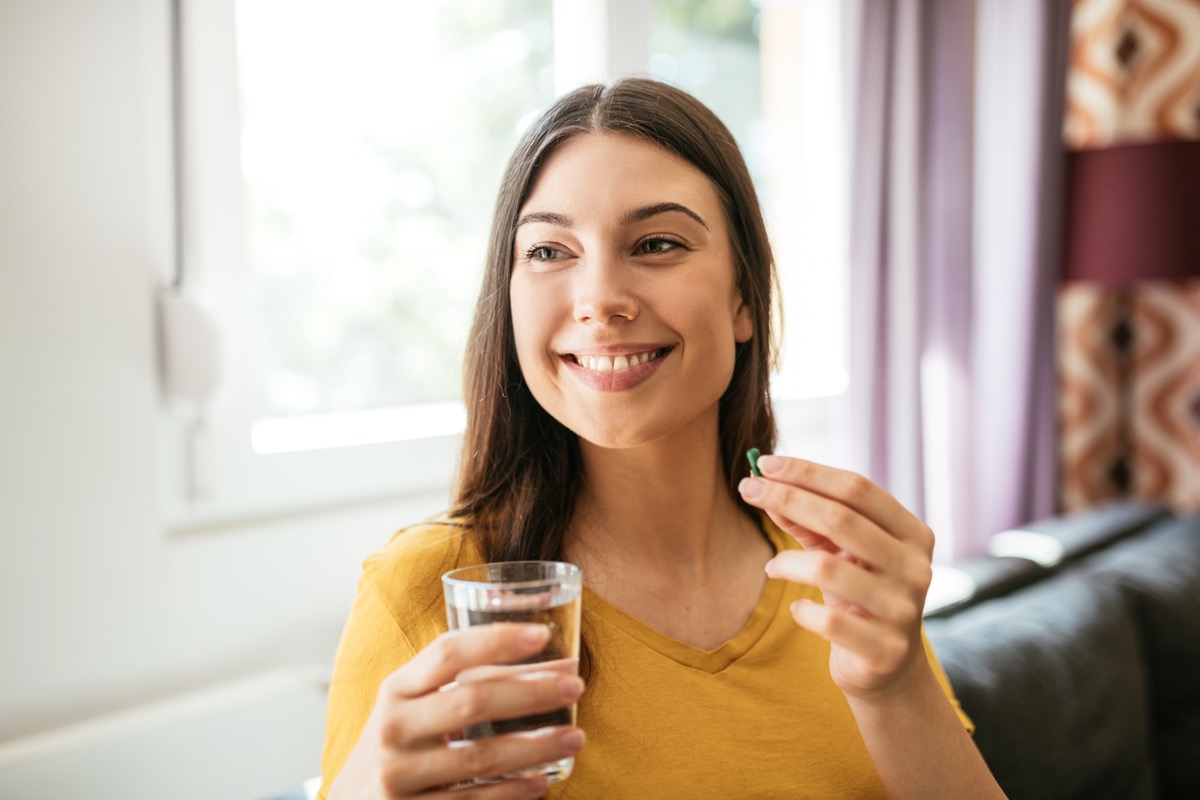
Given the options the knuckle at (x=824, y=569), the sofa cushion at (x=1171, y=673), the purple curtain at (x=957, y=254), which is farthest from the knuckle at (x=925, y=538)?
the purple curtain at (x=957, y=254)

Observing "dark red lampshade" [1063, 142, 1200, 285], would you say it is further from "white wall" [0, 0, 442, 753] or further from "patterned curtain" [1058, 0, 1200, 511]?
"white wall" [0, 0, 442, 753]

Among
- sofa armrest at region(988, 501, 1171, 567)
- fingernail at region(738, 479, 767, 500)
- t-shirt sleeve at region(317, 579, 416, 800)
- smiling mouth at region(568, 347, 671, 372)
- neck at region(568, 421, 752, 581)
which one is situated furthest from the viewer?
sofa armrest at region(988, 501, 1171, 567)

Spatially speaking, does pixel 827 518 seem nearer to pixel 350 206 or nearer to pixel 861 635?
pixel 861 635

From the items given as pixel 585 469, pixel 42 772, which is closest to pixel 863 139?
pixel 585 469

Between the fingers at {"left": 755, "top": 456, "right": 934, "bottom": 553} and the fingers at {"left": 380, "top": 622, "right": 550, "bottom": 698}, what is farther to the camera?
the fingers at {"left": 755, "top": 456, "right": 934, "bottom": 553}

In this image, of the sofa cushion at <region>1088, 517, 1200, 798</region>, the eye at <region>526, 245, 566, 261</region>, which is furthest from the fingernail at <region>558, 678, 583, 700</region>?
the sofa cushion at <region>1088, 517, 1200, 798</region>

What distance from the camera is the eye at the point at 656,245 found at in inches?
49.5

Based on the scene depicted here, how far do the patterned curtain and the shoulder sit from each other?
8.70 ft

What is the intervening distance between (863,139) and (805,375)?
0.72 m

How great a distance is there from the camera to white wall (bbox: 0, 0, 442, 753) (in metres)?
1.53

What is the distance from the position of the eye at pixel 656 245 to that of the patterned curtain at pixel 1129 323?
2.44 metres

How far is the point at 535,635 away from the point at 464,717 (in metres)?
0.08

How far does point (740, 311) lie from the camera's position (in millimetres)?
1415

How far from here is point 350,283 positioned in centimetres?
225
